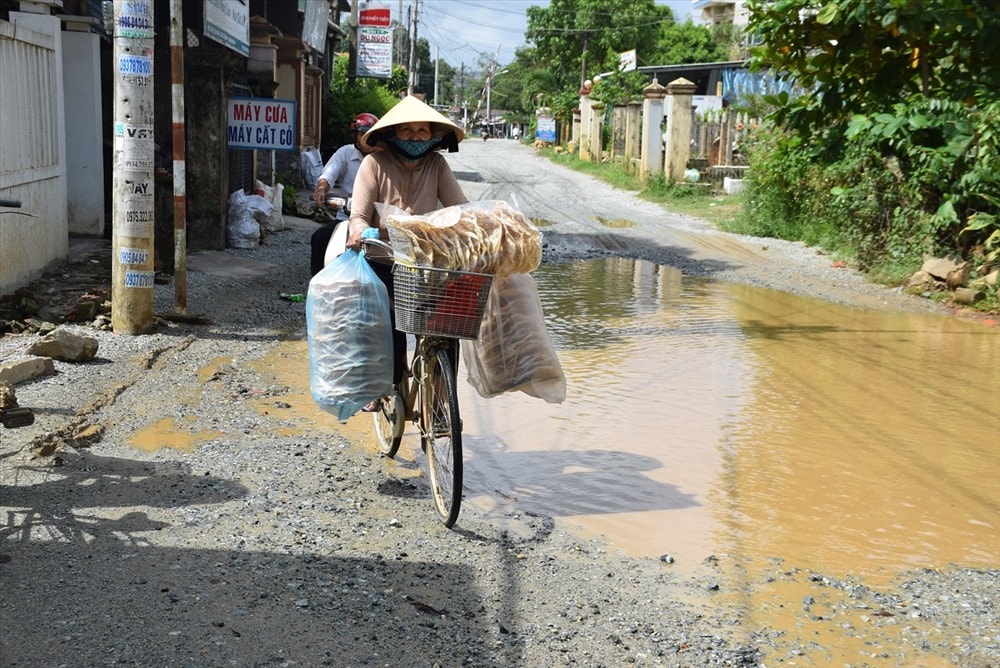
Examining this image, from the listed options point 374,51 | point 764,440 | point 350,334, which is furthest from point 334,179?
point 374,51

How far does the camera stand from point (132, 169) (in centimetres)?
787

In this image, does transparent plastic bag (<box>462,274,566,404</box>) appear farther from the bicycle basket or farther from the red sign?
the red sign

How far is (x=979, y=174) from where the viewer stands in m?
11.0

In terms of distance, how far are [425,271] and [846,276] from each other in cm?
963

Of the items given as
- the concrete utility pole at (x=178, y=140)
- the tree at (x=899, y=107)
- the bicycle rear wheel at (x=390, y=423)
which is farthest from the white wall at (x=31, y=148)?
the tree at (x=899, y=107)

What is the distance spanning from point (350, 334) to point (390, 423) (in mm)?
714

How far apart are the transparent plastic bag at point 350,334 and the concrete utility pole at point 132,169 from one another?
3541 mm

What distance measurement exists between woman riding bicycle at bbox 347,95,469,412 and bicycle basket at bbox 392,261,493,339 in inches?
27.0

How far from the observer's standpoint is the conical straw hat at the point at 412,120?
199 inches

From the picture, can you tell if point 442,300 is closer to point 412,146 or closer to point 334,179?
point 412,146

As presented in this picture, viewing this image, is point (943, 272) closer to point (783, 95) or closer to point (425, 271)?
point (783, 95)

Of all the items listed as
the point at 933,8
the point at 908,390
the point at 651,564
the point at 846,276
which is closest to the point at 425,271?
the point at 651,564

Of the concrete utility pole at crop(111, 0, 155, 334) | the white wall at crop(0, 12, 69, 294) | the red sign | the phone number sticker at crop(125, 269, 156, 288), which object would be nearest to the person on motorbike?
the concrete utility pole at crop(111, 0, 155, 334)

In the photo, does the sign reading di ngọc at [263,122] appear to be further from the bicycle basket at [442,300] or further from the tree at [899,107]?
→ the bicycle basket at [442,300]
